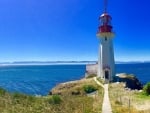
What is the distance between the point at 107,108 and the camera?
22203 millimetres

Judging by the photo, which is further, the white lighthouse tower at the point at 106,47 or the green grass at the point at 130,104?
the white lighthouse tower at the point at 106,47

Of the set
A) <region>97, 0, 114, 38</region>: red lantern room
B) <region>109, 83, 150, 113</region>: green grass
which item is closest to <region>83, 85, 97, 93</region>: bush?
<region>109, 83, 150, 113</region>: green grass

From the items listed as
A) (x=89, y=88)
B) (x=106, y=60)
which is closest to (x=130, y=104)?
(x=89, y=88)

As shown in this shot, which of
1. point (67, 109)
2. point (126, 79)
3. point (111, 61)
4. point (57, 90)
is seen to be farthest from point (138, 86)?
point (67, 109)

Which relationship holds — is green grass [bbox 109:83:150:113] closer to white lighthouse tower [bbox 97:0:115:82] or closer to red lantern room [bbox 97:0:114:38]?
white lighthouse tower [bbox 97:0:115:82]

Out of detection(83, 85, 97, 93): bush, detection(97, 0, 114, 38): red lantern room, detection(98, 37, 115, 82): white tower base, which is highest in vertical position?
detection(97, 0, 114, 38): red lantern room

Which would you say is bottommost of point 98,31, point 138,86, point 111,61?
point 138,86

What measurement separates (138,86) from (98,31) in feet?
42.2

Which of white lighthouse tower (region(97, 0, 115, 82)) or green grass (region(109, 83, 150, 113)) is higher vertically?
white lighthouse tower (region(97, 0, 115, 82))

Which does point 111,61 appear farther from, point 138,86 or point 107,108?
point 107,108

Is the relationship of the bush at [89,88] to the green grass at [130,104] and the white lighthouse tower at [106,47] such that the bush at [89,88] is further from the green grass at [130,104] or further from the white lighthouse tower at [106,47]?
the green grass at [130,104]

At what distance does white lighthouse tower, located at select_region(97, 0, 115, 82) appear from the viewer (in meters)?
49.3

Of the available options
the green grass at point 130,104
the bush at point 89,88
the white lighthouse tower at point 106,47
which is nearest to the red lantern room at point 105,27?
the white lighthouse tower at point 106,47

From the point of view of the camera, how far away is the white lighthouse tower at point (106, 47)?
49344 mm
